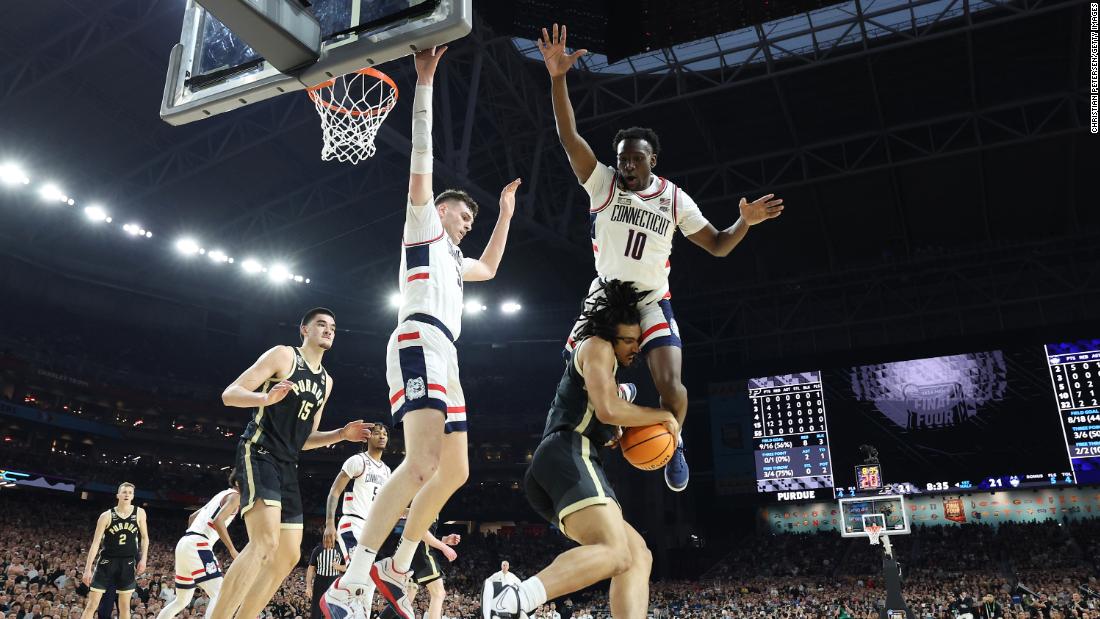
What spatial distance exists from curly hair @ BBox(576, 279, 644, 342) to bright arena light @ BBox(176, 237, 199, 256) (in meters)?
22.2

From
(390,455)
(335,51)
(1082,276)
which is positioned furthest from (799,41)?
(390,455)

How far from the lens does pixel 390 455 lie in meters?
33.1

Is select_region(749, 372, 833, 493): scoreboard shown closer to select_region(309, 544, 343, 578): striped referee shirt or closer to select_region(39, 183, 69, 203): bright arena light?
select_region(309, 544, 343, 578): striped referee shirt

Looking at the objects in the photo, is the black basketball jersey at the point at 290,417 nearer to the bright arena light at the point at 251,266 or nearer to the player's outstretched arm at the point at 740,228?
the player's outstretched arm at the point at 740,228

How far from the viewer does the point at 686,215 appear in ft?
19.9

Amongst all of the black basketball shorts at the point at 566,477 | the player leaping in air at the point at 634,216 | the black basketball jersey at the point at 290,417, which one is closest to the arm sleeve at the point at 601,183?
the player leaping in air at the point at 634,216

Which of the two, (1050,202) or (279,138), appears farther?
(1050,202)

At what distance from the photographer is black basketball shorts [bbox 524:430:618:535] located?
13.4 feet

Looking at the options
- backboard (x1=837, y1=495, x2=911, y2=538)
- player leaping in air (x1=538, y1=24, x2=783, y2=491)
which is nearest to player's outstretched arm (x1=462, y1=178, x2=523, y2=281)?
player leaping in air (x1=538, y1=24, x2=783, y2=491)

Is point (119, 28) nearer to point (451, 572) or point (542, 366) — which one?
point (451, 572)

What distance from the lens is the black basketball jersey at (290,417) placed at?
5691 millimetres

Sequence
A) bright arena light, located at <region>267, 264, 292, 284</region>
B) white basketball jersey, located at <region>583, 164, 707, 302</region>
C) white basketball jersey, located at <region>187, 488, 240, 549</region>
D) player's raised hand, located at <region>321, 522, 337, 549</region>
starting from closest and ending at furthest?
white basketball jersey, located at <region>583, 164, 707, 302</region> → player's raised hand, located at <region>321, 522, 337, 549</region> → white basketball jersey, located at <region>187, 488, 240, 549</region> → bright arena light, located at <region>267, 264, 292, 284</region>

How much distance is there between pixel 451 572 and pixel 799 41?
2078cm

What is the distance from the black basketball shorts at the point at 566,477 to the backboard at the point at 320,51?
2511mm
